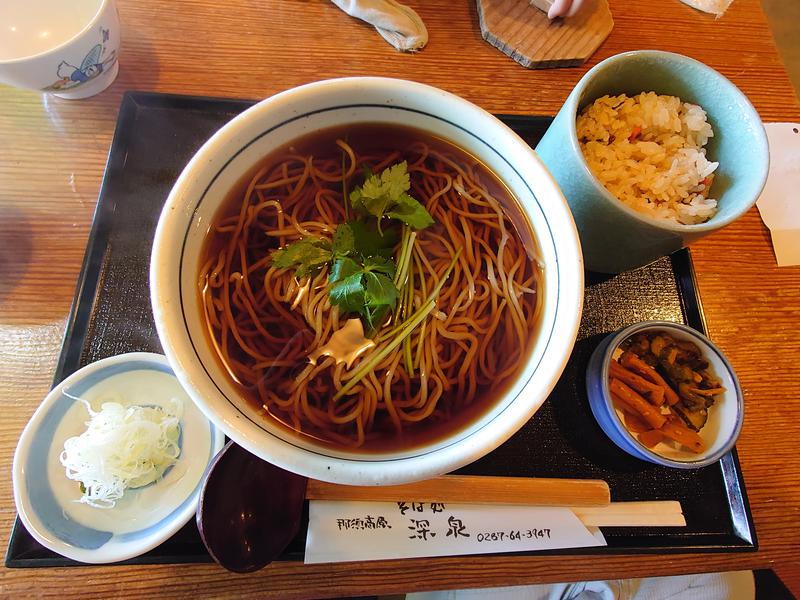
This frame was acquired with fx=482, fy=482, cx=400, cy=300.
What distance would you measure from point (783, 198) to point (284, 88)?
1.49 meters

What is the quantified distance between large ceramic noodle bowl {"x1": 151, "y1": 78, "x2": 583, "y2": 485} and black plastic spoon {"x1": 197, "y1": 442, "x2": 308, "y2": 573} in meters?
0.13

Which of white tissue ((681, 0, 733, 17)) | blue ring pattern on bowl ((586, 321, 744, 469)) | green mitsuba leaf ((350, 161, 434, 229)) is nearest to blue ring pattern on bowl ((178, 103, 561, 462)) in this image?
green mitsuba leaf ((350, 161, 434, 229))

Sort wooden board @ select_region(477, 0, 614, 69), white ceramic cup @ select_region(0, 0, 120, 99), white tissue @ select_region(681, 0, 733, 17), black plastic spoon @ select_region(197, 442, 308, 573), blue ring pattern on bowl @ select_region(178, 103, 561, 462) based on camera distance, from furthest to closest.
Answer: white tissue @ select_region(681, 0, 733, 17)
wooden board @ select_region(477, 0, 614, 69)
white ceramic cup @ select_region(0, 0, 120, 99)
black plastic spoon @ select_region(197, 442, 308, 573)
blue ring pattern on bowl @ select_region(178, 103, 561, 462)

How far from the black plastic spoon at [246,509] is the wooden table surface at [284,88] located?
112 millimetres

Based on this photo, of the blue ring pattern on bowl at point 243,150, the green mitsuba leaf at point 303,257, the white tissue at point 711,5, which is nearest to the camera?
the blue ring pattern on bowl at point 243,150

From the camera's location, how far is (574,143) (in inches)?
39.2

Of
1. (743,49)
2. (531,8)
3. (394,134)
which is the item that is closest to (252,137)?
(394,134)

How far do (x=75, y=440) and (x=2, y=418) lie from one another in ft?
0.86

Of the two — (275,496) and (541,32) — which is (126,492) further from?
(541,32)

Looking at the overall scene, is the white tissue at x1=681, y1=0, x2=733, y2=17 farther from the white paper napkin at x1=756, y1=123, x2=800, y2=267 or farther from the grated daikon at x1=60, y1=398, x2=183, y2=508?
the grated daikon at x1=60, y1=398, x2=183, y2=508

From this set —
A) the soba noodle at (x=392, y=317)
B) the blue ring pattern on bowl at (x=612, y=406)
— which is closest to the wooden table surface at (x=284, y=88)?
the blue ring pattern on bowl at (x=612, y=406)

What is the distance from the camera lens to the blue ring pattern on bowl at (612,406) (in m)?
0.97

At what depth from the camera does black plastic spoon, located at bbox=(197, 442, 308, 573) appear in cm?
88

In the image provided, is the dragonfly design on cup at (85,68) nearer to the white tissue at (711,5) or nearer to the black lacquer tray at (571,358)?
the black lacquer tray at (571,358)
